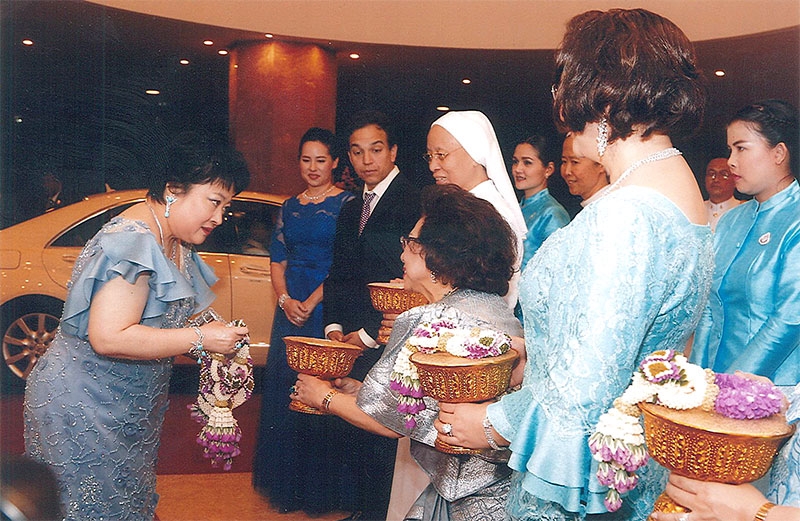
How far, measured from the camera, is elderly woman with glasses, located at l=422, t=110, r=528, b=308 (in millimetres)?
2898

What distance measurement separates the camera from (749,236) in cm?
295

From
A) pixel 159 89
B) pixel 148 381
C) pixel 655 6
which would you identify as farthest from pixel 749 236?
pixel 159 89

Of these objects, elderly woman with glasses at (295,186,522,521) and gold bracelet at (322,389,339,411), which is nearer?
elderly woman with glasses at (295,186,522,521)

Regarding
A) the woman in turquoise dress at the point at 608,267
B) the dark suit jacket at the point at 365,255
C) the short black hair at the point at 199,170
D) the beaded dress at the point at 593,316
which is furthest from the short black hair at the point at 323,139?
the beaded dress at the point at 593,316

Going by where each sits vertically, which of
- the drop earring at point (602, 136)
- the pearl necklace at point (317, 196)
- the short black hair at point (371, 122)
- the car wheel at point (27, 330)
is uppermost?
the short black hair at point (371, 122)

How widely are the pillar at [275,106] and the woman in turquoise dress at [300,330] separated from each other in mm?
62

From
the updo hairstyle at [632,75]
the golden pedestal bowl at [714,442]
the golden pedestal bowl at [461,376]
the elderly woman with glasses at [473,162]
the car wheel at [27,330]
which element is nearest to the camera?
the golden pedestal bowl at [714,442]

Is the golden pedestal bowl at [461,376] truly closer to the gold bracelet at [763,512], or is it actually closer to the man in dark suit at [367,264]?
the gold bracelet at [763,512]

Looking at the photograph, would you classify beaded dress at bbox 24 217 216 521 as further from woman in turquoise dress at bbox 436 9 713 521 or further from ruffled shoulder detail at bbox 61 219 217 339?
woman in turquoise dress at bbox 436 9 713 521

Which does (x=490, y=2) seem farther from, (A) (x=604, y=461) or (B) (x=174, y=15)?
(A) (x=604, y=461)

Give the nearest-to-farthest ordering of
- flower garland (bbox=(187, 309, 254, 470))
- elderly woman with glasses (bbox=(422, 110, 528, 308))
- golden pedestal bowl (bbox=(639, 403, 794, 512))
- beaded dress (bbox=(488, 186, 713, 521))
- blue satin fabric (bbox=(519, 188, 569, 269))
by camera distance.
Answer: golden pedestal bowl (bbox=(639, 403, 794, 512)) < beaded dress (bbox=(488, 186, 713, 521)) < flower garland (bbox=(187, 309, 254, 470)) < elderly woman with glasses (bbox=(422, 110, 528, 308)) < blue satin fabric (bbox=(519, 188, 569, 269))

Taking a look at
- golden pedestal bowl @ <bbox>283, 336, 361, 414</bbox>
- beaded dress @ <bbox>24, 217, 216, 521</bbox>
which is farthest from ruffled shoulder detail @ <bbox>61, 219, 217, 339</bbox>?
golden pedestal bowl @ <bbox>283, 336, 361, 414</bbox>

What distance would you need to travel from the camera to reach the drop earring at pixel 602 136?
1587 mm

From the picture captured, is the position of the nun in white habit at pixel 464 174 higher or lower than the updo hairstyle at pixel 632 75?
lower
